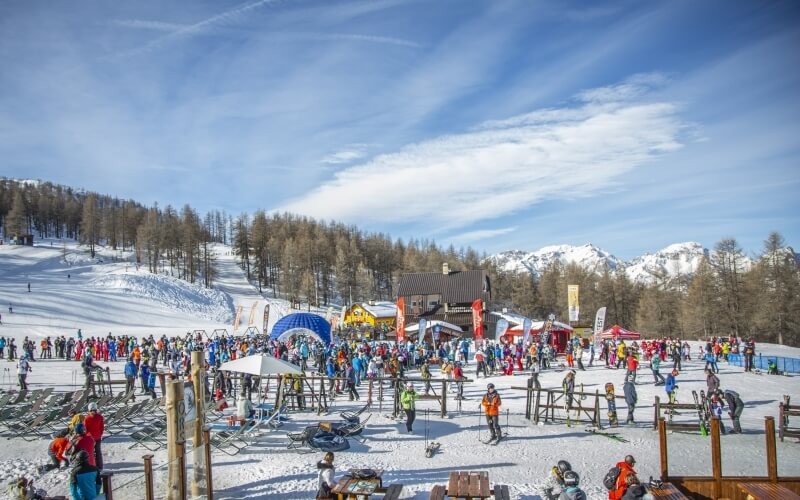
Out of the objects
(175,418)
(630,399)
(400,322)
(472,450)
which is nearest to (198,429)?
(175,418)

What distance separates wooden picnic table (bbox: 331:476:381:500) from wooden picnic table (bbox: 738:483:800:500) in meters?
5.66

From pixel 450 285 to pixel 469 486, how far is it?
48.7 metres

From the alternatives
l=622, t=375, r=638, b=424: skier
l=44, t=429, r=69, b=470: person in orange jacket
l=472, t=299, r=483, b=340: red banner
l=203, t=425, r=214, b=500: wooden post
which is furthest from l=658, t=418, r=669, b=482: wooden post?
l=472, t=299, r=483, b=340: red banner

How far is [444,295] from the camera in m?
55.5

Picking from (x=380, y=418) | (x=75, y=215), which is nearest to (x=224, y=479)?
(x=380, y=418)

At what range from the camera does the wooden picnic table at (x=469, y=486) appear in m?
7.50

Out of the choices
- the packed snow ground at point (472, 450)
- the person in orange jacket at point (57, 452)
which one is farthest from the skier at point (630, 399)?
the person in orange jacket at point (57, 452)

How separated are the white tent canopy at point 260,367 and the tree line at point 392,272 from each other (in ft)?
150

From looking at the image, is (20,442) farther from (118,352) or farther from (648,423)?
(118,352)

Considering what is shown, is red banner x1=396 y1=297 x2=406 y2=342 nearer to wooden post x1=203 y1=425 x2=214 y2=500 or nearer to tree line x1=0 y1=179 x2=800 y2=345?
wooden post x1=203 y1=425 x2=214 y2=500

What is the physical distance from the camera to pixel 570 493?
23.3 feet

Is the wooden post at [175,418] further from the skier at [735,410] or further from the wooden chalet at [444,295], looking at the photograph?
the wooden chalet at [444,295]

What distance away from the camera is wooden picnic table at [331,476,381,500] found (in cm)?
784

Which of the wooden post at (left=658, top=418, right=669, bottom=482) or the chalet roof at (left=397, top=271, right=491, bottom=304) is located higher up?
the chalet roof at (left=397, top=271, right=491, bottom=304)
